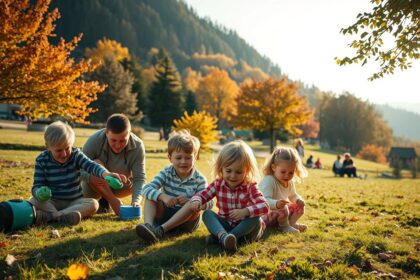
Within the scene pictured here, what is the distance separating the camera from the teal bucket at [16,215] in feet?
14.1

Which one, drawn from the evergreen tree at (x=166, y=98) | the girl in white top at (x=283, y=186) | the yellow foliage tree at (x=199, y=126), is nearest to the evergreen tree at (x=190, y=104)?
the evergreen tree at (x=166, y=98)

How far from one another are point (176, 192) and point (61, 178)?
1.84 m

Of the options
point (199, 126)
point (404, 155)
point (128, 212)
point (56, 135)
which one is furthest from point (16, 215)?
point (404, 155)

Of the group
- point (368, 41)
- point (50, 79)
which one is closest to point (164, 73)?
point (50, 79)

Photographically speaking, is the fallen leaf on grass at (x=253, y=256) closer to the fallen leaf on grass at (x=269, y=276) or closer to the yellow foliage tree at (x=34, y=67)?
the fallen leaf on grass at (x=269, y=276)

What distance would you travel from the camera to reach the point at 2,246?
3.76 metres

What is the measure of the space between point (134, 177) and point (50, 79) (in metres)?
10.8

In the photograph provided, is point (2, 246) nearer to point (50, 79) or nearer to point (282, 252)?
point (282, 252)

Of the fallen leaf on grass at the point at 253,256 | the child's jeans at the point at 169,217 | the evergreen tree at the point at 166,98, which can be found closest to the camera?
the fallen leaf on grass at the point at 253,256

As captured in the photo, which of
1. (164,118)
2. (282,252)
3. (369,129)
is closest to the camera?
(282,252)

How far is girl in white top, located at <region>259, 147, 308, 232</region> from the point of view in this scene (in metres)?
5.12

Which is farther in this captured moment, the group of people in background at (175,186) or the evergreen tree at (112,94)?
the evergreen tree at (112,94)

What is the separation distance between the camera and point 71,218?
4.89m

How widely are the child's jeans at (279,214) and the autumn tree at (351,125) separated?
8556 cm
